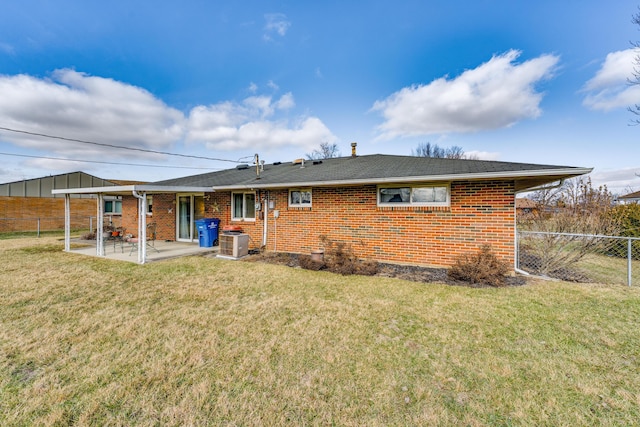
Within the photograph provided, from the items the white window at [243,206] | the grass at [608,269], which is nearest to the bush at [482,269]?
the grass at [608,269]

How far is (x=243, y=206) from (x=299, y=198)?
271cm

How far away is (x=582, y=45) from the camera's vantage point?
10.0 metres

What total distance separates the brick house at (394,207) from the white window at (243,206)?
40 mm

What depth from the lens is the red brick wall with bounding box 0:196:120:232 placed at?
1716 cm

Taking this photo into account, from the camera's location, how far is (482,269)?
19.4ft

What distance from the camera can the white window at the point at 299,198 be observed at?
8988 millimetres

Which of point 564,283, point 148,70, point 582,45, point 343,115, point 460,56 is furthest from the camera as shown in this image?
point 343,115

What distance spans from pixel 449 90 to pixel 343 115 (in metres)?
A: 6.56

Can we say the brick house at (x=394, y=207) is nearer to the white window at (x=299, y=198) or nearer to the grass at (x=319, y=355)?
the white window at (x=299, y=198)

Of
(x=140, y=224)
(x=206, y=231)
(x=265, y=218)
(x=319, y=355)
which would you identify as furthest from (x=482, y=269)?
(x=140, y=224)

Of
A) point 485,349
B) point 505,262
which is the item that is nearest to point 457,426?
point 485,349

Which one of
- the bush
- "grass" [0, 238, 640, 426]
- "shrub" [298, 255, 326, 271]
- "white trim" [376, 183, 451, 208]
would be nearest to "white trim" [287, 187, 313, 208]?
"shrub" [298, 255, 326, 271]

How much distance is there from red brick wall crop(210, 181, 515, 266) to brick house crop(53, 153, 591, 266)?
0.08 feet

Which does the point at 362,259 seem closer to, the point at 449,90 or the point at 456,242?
the point at 456,242
